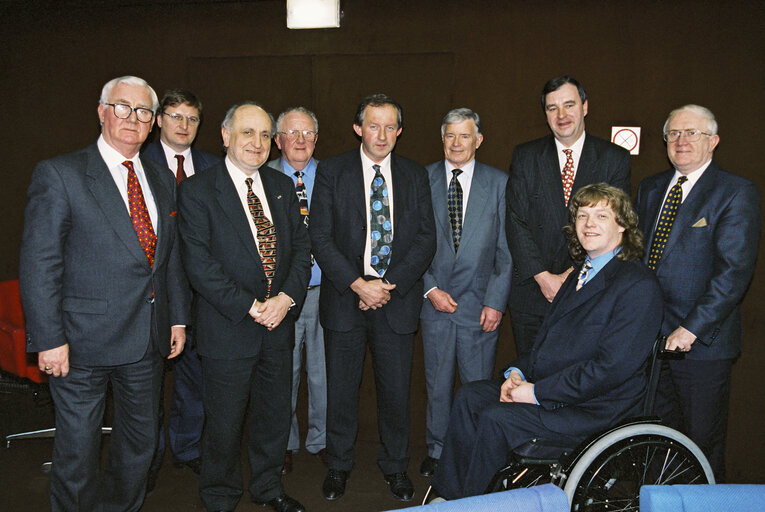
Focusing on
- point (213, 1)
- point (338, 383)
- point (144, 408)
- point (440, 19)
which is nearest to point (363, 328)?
point (338, 383)

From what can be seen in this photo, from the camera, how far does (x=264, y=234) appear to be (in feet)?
9.57

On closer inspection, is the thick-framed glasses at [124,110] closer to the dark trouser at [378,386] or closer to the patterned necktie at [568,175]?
the dark trouser at [378,386]

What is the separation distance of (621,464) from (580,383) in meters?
0.36

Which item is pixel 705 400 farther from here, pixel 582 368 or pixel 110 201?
pixel 110 201

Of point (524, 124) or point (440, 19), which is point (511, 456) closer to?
point (524, 124)

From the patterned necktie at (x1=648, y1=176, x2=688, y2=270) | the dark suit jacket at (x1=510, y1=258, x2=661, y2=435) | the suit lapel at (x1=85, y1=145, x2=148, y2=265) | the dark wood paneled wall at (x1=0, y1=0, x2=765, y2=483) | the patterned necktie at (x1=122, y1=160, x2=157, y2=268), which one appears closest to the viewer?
the dark suit jacket at (x1=510, y1=258, x2=661, y2=435)

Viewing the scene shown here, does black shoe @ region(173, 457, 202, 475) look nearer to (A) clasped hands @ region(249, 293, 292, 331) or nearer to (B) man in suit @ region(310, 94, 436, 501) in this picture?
(B) man in suit @ region(310, 94, 436, 501)

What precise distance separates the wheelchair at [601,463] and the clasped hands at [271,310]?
1.29m

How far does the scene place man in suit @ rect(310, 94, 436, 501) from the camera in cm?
325

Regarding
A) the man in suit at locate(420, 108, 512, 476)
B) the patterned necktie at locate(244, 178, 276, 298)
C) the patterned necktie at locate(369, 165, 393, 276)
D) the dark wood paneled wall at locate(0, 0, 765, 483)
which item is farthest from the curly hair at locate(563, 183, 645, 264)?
the patterned necktie at locate(244, 178, 276, 298)

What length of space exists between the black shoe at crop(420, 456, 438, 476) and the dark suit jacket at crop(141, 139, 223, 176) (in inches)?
88.2

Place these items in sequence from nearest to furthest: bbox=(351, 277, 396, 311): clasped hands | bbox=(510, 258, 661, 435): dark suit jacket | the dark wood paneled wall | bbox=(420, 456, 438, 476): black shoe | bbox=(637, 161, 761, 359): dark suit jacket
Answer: bbox=(510, 258, 661, 435): dark suit jacket → bbox=(637, 161, 761, 359): dark suit jacket → bbox=(351, 277, 396, 311): clasped hands → bbox=(420, 456, 438, 476): black shoe → the dark wood paneled wall

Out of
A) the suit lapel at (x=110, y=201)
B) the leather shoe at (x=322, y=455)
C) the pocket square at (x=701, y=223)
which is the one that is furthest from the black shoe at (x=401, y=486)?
the pocket square at (x=701, y=223)

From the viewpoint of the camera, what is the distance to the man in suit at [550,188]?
3.29m
